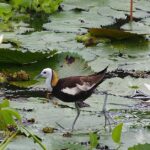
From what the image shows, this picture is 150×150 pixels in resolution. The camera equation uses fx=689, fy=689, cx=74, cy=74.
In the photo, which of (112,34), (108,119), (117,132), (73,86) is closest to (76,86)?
(73,86)

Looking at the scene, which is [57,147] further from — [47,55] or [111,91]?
[47,55]

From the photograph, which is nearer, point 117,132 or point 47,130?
point 117,132

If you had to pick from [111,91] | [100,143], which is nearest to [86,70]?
[111,91]

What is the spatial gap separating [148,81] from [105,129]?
87 centimetres

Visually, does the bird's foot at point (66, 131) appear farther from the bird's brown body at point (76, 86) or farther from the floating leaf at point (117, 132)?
the floating leaf at point (117, 132)

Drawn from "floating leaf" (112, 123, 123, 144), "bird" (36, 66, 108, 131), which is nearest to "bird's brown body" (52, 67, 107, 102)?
"bird" (36, 66, 108, 131)

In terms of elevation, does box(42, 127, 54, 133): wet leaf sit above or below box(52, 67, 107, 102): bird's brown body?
below

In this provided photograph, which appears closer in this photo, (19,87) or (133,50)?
(19,87)

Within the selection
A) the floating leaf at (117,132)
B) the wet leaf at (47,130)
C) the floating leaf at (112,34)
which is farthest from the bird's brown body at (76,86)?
the floating leaf at (112,34)

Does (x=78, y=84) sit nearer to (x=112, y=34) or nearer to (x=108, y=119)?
(x=108, y=119)

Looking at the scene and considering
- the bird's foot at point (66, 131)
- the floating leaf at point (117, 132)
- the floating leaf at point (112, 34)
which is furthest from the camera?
the floating leaf at point (112, 34)

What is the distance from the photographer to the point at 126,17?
20.5ft

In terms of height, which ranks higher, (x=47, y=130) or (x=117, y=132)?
(x=117, y=132)

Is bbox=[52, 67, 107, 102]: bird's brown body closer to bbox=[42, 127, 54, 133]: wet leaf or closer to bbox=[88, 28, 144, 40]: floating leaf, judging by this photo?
bbox=[42, 127, 54, 133]: wet leaf
